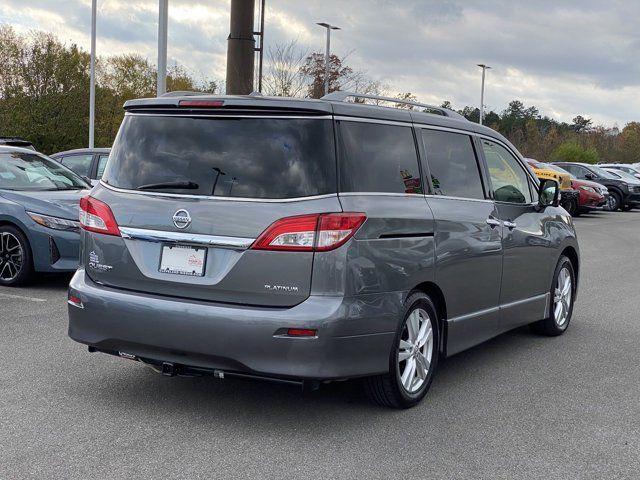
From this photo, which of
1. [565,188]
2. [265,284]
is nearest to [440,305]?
[265,284]

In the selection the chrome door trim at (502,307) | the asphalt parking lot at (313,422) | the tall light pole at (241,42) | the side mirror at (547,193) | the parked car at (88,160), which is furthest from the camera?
the tall light pole at (241,42)

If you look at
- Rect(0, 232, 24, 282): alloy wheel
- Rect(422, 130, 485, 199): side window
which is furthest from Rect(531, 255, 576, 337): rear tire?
Rect(0, 232, 24, 282): alloy wheel

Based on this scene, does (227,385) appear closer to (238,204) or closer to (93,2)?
(238,204)

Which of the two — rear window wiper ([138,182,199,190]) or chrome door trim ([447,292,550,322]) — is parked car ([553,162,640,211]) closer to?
chrome door trim ([447,292,550,322])

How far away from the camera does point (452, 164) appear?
18.7 ft

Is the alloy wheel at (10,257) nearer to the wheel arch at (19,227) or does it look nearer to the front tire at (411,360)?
the wheel arch at (19,227)

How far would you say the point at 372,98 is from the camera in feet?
17.8

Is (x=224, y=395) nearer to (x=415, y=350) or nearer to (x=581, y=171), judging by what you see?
(x=415, y=350)

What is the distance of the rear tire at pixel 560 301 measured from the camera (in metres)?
7.28

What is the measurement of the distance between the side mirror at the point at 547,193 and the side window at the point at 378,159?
7.06 feet

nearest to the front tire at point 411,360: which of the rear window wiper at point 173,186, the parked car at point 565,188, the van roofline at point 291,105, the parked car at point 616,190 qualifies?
the van roofline at point 291,105

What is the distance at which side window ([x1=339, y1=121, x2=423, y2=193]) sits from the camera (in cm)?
458

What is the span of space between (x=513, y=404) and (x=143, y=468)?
2432mm

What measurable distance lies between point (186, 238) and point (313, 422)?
129 cm
